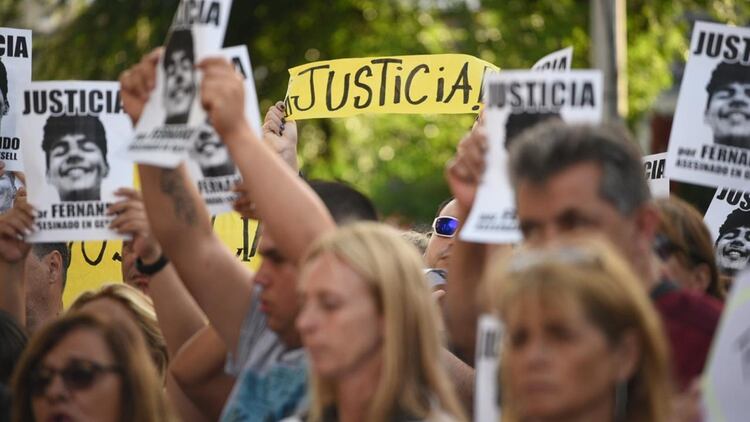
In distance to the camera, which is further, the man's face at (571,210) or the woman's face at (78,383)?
Answer: the woman's face at (78,383)

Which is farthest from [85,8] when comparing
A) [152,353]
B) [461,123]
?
[152,353]

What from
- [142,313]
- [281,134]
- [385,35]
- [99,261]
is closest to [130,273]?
[99,261]

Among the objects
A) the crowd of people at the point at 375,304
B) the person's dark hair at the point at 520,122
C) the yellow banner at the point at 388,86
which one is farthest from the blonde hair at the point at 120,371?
the yellow banner at the point at 388,86

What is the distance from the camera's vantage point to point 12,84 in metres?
6.33

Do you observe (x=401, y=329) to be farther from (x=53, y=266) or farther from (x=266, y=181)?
(x=53, y=266)

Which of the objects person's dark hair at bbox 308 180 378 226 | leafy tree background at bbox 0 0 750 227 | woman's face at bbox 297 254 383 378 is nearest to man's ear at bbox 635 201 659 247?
woman's face at bbox 297 254 383 378

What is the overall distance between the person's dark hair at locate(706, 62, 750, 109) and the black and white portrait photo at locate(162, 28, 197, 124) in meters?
1.65

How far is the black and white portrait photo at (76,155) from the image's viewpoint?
5.20 m

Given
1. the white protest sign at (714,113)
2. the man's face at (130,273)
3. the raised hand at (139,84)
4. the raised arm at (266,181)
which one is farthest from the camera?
the man's face at (130,273)

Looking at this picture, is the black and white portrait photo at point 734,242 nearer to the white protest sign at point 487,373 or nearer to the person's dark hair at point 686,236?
the person's dark hair at point 686,236

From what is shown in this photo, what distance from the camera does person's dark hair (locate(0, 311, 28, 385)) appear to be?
507cm

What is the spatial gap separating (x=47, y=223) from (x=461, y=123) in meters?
12.7

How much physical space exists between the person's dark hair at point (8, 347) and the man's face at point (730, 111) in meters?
2.19

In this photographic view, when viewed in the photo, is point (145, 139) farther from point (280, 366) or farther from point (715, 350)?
point (715, 350)
